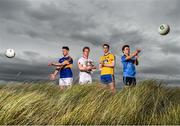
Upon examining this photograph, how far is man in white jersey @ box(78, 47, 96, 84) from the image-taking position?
1362cm

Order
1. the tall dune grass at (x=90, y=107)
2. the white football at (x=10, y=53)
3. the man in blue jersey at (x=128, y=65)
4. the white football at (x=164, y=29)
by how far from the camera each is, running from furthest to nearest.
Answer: the white football at (x=10, y=53)
the white football at (x=164, y=29)
the man in blue jersey at (x=128, y=65)
the tall dune grass at (x=90, y=107)

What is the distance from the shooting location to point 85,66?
13680 mm

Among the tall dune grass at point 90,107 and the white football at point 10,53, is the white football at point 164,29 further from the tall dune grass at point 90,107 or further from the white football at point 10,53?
the white football at point 10,53

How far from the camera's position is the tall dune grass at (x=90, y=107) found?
8227 millimetres

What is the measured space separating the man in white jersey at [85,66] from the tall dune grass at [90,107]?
10.9 ft

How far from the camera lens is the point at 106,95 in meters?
9.80

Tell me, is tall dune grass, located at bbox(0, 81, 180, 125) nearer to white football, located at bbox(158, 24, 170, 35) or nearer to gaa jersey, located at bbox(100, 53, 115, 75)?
gaa jersey, located at bbox(100, 53, 115, 75)

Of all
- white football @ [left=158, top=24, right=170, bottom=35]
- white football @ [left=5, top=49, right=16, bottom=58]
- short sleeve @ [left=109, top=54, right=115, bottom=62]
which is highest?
white football @ [left=158, top=24, right=170, bottom=35]

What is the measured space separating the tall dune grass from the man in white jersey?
3326 mm

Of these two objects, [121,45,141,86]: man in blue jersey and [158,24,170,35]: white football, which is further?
[158,24,170,35]: white football

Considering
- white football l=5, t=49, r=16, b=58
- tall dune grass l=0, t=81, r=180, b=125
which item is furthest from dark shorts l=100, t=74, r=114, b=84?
white football l=5, t=49, r=16, b=58

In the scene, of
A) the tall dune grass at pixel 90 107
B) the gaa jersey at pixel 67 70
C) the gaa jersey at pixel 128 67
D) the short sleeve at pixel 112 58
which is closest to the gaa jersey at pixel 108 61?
the short sleeve at pixel 112 58

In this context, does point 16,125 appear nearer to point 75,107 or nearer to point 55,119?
point 55,119

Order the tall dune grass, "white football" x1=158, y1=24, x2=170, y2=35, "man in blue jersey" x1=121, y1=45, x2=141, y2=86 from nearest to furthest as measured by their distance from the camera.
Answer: the tall dune grass < "man in blue jersey" x1=121, y1=45, x2=141, y2=86 < "white football" x1=158, y1=24, x2=170, y2=35
